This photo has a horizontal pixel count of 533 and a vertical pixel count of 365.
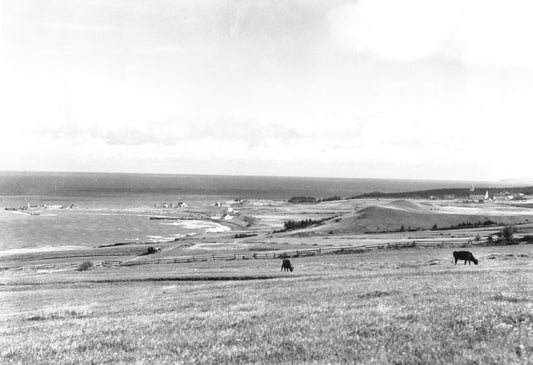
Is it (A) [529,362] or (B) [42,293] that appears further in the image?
(B) [42,293]

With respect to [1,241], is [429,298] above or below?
above

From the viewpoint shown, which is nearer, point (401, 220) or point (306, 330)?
point (306, 330)

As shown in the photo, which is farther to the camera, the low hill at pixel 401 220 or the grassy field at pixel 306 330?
the low hill at pixel 401 220

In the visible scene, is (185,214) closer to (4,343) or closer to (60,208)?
(60,208)

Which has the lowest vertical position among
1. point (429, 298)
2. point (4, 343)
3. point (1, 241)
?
point (1, 241)

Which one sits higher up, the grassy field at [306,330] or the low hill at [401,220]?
the grassy field at [306,330]

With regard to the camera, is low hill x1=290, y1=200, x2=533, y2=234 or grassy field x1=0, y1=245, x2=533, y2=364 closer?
grassy field x1=0, y1=245, x2=533, y2=364

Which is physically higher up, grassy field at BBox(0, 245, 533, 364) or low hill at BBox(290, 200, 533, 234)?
grassy field at BBox(0, 245, 533, 364)

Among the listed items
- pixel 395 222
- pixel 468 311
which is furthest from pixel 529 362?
pixel 395 222

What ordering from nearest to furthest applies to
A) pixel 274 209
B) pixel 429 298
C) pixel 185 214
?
pixel 429 298, pixel 185 214, pixel 274 209

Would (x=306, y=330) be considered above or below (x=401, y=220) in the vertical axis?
above

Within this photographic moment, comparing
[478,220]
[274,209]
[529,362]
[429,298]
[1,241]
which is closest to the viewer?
[529,362]
